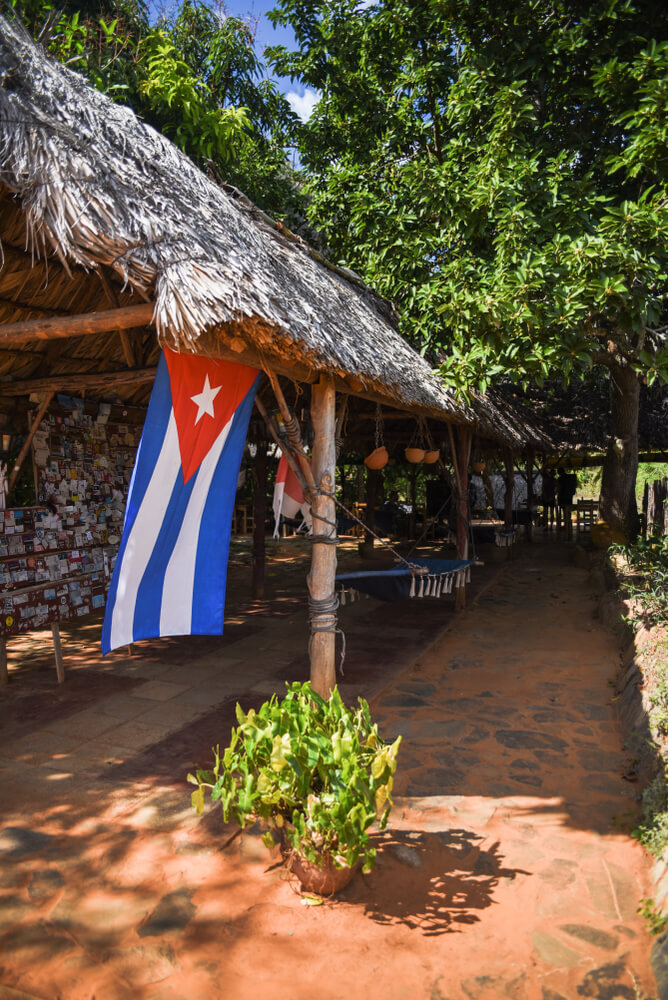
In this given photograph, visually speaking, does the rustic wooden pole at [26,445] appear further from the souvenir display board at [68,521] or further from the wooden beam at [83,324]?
the wooden beam at [83,324]

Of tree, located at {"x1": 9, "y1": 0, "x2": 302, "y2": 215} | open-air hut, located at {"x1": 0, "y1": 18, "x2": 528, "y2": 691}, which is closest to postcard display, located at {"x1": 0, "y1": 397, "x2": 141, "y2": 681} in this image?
open-air hut, located at {"x1": 0, "y1": 18, "x2": 528, "y2": 691}

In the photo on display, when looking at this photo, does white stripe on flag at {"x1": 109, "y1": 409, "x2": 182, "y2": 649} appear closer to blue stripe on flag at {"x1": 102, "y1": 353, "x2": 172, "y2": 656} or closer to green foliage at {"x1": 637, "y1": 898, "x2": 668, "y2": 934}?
blue stripe on flag at {"x1": 102, "y1": 353, "x2": 172, "y2": 656}

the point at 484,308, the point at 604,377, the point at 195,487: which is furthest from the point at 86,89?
the point at 604,377

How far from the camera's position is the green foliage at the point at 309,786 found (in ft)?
7.70

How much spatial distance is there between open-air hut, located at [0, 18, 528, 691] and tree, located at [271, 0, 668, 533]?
130cm

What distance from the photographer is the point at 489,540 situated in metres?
12.6

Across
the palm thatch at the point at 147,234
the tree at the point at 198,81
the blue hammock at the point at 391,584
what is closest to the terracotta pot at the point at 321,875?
the palm thatch at the point at 147,234

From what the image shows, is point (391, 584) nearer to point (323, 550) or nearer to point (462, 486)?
point (323, 550)

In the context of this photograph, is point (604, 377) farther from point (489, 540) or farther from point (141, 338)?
point (141, 338)

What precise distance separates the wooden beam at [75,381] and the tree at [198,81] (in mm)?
4079

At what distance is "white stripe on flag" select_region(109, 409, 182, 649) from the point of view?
310cm

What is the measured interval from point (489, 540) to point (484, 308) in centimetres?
813

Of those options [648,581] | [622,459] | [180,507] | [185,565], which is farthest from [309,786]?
[622,459]

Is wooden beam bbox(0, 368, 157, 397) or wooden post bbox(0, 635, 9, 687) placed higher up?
wooden beam bbox(0, 368, 157, 397)
